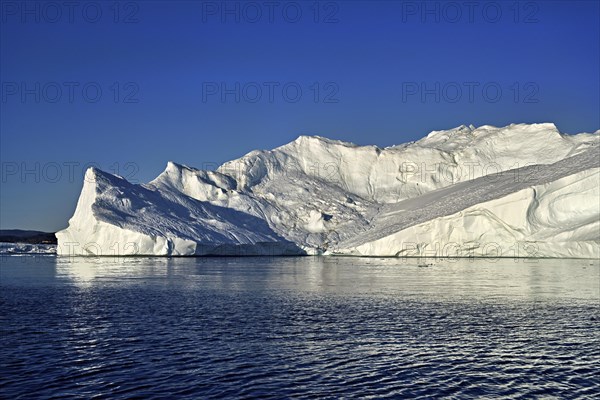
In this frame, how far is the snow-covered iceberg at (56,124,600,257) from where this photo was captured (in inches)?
2094

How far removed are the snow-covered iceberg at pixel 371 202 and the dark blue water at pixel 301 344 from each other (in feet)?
97.7

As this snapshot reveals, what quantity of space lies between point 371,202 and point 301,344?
70179mm

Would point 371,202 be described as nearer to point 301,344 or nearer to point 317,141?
point 317,141

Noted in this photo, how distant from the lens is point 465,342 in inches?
537

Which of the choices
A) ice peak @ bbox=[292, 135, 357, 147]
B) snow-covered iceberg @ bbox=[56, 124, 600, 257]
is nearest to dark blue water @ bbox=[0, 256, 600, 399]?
snow-covered iceberg @ bbox=[56, 124, 600, 257]

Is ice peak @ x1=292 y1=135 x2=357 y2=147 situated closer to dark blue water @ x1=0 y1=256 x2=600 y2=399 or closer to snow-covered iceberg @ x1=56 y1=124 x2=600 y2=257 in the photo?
snow-covered iceberg @ x1=56 y1=124 x2=600 y2=257

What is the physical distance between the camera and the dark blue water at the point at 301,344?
9.99m

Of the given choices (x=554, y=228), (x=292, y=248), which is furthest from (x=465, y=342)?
(x=292, y=248)

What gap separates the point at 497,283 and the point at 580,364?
57.0 feet

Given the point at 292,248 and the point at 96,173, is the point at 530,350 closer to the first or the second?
the point at 96,173

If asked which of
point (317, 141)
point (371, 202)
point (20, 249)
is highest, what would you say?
point (317, 141)

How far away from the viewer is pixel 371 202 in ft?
272

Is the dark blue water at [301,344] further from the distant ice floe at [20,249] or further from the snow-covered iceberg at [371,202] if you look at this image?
the distant ice floe at [20,249]

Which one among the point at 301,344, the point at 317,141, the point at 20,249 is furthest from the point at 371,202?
the point at 301,344
